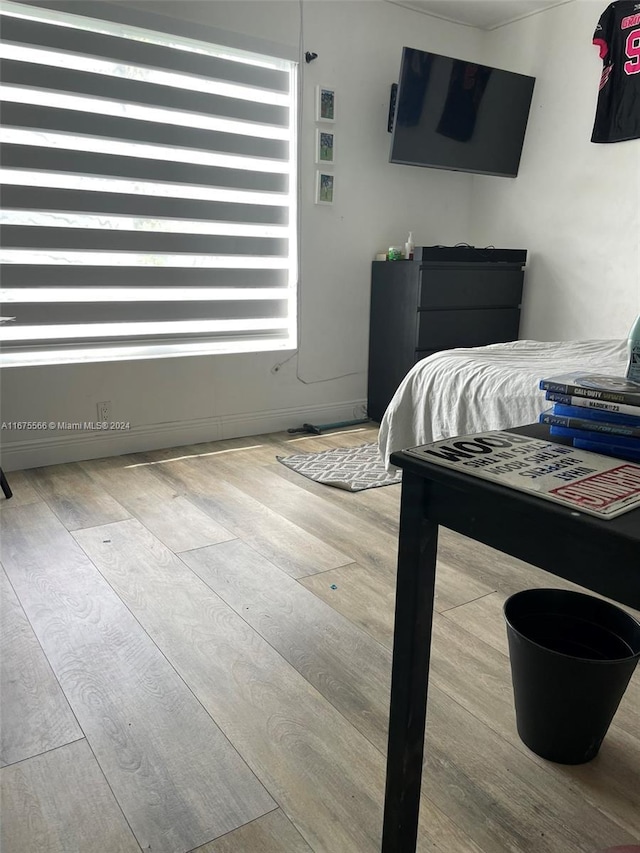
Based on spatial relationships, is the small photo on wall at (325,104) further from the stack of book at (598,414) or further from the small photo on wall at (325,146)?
the stack of book at (598,414)

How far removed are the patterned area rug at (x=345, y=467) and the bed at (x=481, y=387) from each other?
1.05 ft

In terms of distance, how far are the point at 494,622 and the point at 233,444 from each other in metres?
2.13

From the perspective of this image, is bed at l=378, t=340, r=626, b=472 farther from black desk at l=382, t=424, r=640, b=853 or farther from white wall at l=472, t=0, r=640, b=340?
white wall at l=472, t=0, r=640, b=340

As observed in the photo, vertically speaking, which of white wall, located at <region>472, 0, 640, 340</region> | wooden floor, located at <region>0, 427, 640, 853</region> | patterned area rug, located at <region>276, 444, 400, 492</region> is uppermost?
white wall, located at <region>472, 0, 640, 340</region>

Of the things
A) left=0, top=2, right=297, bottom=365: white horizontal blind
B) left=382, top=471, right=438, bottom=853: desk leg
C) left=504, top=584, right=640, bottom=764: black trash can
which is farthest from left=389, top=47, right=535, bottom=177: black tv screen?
left=382, top=471, right=438, bottom=853: desk leg

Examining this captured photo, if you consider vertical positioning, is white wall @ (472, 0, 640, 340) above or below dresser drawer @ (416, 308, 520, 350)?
above

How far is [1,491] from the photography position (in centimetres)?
289

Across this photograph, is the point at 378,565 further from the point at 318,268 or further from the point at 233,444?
the point at 318,268

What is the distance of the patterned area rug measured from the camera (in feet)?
9.89

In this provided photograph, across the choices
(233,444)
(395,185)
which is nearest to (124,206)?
(233,444)

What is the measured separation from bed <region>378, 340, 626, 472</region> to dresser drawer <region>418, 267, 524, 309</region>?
1000 millimetres

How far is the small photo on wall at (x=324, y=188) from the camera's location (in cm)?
377

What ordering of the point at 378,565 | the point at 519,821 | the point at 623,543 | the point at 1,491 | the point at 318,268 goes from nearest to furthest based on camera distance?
the point at 623,543 → the point at 519,821 → the point at 378,565 → the point at 1,491 → the point at 318,268

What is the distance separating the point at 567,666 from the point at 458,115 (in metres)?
3.55
